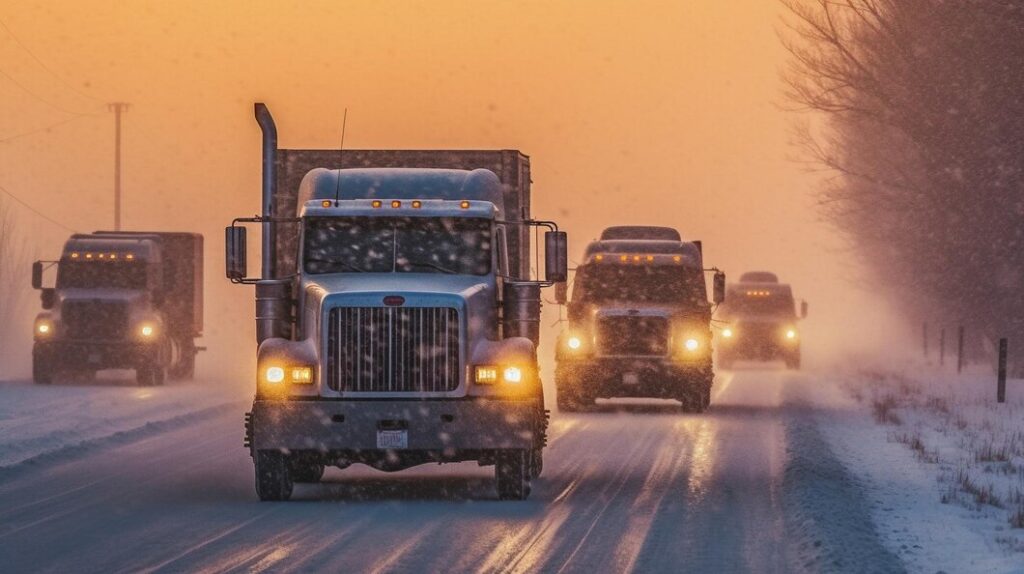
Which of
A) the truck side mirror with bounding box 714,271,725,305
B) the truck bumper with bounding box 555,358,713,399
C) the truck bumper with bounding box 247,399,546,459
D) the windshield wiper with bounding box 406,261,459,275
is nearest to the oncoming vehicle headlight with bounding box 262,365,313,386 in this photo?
the truck bumper with bounding box 247,399,546,459

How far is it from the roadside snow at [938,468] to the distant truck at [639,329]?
7.89 feet

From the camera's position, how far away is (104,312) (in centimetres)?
4106

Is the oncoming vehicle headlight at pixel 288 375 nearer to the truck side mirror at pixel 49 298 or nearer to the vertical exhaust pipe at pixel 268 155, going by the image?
the vertical exhaust pipe at pixel 268 155

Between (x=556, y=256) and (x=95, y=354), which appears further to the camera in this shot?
(x=95, y=354)

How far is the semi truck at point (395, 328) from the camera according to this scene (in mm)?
16453

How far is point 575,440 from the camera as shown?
80.6 feet

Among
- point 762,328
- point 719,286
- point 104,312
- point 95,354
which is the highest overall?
point 719,286

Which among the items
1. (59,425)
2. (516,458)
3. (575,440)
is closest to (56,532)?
(516,458)

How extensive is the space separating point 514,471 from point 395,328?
1.68m

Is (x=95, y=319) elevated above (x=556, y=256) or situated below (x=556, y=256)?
below

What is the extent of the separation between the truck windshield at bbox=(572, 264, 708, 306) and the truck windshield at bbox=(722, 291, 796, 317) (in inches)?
1010

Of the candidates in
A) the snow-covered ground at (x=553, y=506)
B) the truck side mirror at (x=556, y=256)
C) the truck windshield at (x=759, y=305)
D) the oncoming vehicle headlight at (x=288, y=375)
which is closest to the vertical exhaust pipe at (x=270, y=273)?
the oncoming vehicle headlight at (x=288, y=375)

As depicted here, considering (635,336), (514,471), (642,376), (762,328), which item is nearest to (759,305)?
(762,328)

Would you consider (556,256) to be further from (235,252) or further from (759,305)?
(759,305)
